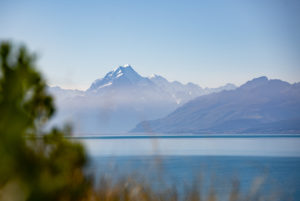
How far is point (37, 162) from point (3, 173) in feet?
0.88

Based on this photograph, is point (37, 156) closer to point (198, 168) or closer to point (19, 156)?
point (19, 156)

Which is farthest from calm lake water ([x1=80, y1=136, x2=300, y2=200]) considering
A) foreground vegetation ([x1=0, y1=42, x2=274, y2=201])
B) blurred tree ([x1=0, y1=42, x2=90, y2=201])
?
blurred tree ([x1=0, y1=42, x2=90, y2=201])

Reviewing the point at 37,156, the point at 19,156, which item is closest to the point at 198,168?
the point at 37,156

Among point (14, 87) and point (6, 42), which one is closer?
point (14, 87)

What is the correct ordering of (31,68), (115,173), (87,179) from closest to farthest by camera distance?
(31,68) → (87,179) → (115,173)

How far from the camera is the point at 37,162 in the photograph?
1.61 metres

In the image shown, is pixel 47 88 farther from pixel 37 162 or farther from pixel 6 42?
pixel 37 162

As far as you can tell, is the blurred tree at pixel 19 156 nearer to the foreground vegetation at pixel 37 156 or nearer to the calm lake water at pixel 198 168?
the foreground vegetation at pixel 37 156

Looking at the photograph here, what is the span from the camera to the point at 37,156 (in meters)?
1.76

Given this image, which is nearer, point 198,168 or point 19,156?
point 19,156

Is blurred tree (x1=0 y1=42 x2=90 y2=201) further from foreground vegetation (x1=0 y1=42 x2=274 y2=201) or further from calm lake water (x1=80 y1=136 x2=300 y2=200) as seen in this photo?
calm lake water (x1=80 y1=136 x2=300 y2=200)

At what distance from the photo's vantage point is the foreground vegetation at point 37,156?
49.7 inches

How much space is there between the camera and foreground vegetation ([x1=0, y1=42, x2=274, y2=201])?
1263 millimetres

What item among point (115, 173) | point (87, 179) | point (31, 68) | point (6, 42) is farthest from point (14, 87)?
point (115, 173)
